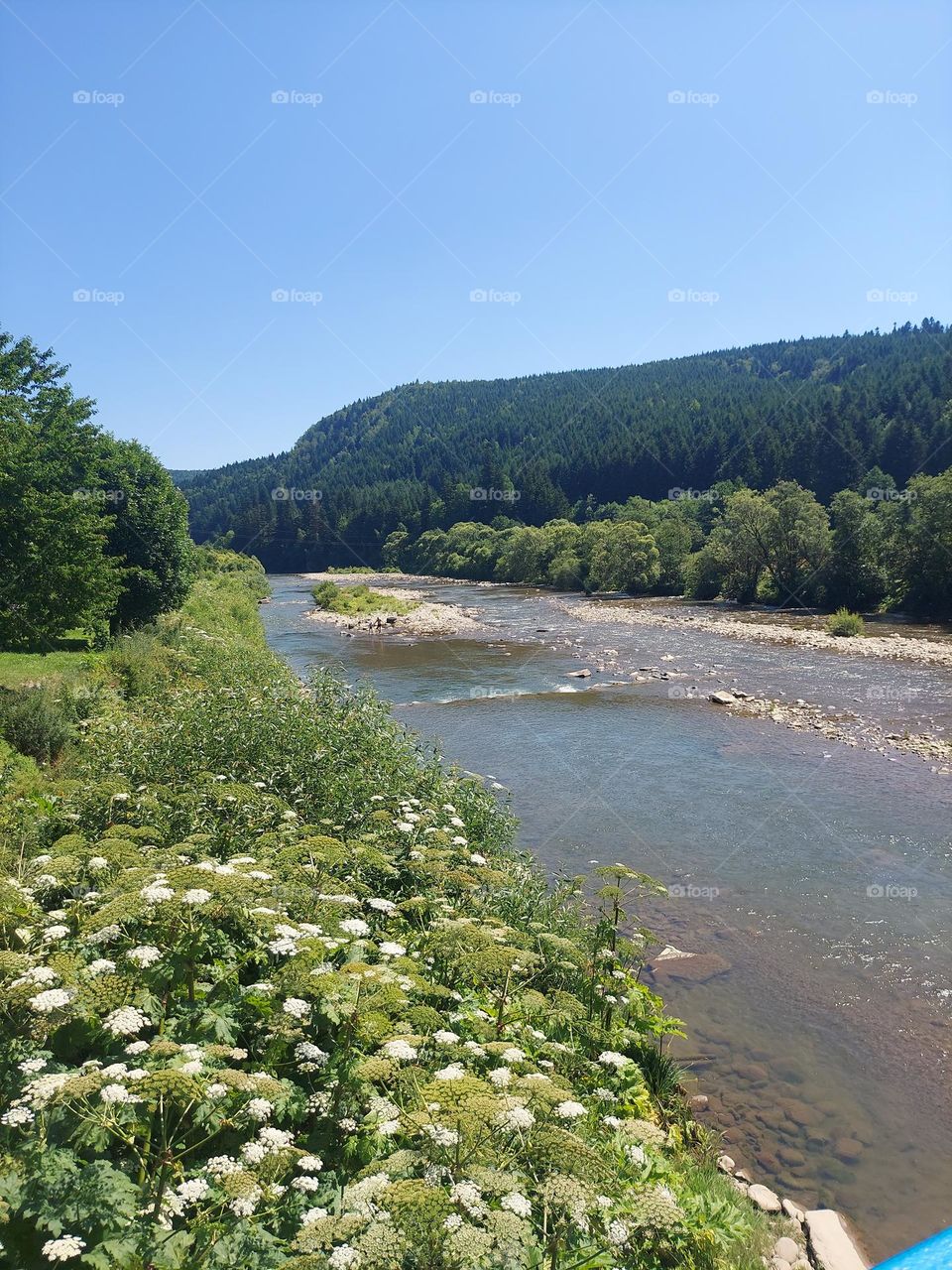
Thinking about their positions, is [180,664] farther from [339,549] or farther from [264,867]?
[339,549]

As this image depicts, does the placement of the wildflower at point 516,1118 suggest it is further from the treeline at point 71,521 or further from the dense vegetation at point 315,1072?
the treeline at point 71,521

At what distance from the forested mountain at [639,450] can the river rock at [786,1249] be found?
8192cm

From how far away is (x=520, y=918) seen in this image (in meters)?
7.61

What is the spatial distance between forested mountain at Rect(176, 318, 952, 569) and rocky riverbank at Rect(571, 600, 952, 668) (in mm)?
44696

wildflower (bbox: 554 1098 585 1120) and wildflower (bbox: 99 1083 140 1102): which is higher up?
wildflower (bbox: 99 1083 140 1102)

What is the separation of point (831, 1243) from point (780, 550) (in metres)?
53.2

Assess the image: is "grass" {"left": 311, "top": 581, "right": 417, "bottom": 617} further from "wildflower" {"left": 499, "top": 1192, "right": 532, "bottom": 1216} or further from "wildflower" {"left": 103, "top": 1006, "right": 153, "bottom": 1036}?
"wildflower" {"left": 499, "top": 1192, "right": 532, "bottom": 1216}

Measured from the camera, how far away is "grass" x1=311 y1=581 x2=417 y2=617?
54.9 metres

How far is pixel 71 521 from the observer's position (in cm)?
1565

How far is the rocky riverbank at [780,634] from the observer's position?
32.5 m

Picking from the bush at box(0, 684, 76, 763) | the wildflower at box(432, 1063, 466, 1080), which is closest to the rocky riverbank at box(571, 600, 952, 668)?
the bush at box(0, 684, 76, 763)

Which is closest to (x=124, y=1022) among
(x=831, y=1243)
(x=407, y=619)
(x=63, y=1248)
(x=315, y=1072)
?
(x=63, y=1248)

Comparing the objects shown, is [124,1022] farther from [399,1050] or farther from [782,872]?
[782,872]

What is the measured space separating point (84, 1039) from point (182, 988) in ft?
2.20
